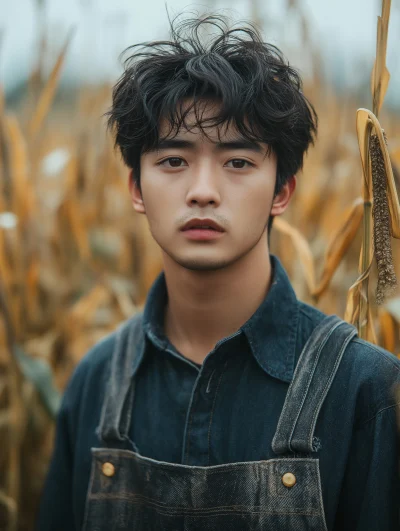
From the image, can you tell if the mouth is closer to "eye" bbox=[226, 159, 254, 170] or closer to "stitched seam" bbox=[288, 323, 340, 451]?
"eye" bbox=[226, 159, 254, 170]

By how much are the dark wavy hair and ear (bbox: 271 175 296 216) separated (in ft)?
0.05

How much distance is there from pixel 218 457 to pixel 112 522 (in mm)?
265

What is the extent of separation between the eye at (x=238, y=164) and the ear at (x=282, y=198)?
14cm

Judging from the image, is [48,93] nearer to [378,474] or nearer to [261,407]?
[261,407]

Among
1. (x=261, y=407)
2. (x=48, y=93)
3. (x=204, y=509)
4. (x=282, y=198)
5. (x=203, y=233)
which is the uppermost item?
(x=48, y=93)

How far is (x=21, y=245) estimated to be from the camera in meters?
2.02

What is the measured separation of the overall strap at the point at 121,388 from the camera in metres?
1.42

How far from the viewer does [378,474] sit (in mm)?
1237

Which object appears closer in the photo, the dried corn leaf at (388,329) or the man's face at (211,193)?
the man's face at (211,193)

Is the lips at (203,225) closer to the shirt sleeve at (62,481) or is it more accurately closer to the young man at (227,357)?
the young man at (227,357)

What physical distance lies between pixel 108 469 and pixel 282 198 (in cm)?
62

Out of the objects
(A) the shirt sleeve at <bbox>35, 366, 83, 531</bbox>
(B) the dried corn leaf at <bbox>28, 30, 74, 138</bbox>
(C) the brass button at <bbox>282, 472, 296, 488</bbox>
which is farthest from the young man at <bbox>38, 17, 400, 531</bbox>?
(B) the dried corn leaf at <bbox>28, 30, 74, 138</bbox>

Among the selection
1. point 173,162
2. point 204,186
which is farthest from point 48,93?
point 204,186

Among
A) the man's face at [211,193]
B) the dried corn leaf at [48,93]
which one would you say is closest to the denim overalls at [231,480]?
the man's face at [211,193]
